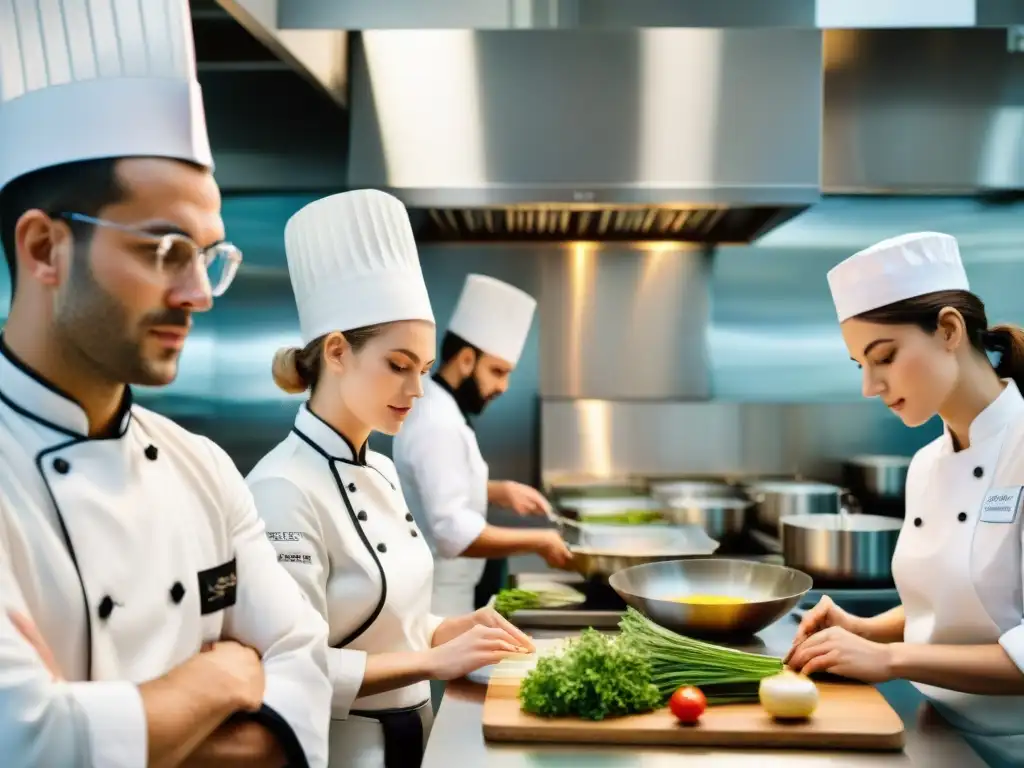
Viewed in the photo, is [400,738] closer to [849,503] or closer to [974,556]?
[974,556]

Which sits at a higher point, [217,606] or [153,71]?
[153,71]

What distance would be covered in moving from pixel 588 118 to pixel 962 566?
191 centimetres

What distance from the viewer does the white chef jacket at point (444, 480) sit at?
277 centimetres

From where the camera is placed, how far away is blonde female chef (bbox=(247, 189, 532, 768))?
1.47m

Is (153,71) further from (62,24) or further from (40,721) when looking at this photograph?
(40,721)

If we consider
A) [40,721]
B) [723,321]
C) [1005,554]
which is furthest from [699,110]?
[40,721]

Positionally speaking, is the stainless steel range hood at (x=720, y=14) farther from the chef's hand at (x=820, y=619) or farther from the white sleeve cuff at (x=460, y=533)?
the chef's hand at (x=820, y=619)

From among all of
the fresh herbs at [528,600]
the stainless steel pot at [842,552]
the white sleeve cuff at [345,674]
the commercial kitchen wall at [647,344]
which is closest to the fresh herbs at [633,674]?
the white sleeve cuff at [345,674]

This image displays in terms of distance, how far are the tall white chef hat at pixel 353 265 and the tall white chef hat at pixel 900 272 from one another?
763mm

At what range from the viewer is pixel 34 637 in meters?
0.90

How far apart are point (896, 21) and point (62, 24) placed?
2765 mm

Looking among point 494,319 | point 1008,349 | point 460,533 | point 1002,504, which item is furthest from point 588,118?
point 1002,504

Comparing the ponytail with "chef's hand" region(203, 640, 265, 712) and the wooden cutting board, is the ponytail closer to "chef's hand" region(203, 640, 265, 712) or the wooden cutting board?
the wooden cutting board

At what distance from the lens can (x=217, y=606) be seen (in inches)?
45.7
